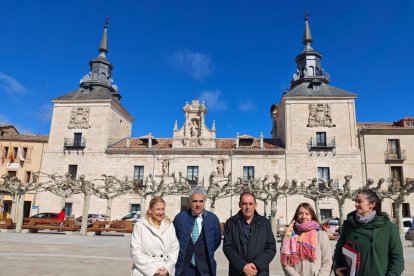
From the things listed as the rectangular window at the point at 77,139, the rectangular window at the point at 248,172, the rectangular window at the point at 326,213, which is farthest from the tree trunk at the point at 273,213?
the rectangular window at the point at 77,139

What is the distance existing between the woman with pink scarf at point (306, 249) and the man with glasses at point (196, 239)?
0.85m

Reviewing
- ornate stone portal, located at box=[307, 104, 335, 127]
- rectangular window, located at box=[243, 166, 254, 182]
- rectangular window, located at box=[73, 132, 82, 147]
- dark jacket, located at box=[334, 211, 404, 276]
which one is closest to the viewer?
dark jacket, located at box=[334, 211, 404, 276]

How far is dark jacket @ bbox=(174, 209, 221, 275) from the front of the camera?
3.71 meters

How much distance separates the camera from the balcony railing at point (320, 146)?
27.4 metres

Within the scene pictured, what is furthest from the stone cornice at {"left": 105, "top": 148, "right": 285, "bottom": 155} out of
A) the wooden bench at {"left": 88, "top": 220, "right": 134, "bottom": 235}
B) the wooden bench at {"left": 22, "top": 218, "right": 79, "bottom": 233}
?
the wooden bench at {"left": 22, "top": 218, "right": 79, "bottom": 233}

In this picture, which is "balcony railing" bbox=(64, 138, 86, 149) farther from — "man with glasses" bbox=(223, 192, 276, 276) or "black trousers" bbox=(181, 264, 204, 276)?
"man with glasses" bbox=(223, 192, 276, 276)

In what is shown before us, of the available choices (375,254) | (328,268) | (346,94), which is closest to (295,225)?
(328,268)

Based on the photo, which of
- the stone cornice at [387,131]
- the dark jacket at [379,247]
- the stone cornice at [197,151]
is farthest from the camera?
the stone cornice at [197,151]

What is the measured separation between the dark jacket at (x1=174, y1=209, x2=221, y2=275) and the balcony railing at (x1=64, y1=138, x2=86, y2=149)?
91.6ft

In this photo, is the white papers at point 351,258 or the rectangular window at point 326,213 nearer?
the white papers at point 351,258

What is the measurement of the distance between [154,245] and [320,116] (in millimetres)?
27637

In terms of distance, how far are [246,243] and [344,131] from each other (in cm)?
2704

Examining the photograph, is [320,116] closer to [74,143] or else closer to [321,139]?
[321,139]

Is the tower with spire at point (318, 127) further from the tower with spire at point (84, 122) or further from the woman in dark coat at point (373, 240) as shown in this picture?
the woman in dark coat at point (373, 240)
